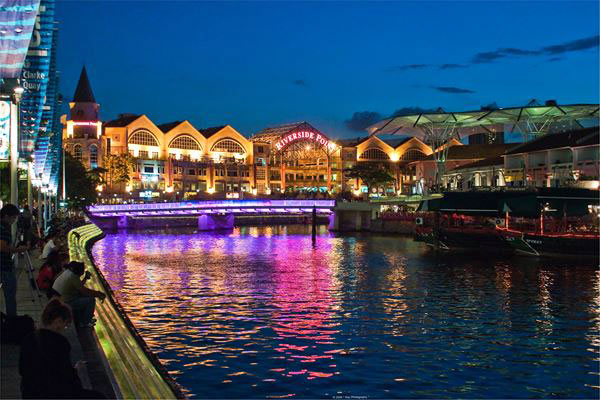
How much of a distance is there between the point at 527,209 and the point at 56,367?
62.8 meters

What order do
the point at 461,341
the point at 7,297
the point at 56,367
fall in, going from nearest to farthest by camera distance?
the point at 56,367 < the point at 7,297 < the point at 461,341

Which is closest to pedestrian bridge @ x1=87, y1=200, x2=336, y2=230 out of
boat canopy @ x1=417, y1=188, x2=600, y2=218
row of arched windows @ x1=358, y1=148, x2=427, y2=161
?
boat canopy @ x1=417, y1=188, x2=600, y2=218

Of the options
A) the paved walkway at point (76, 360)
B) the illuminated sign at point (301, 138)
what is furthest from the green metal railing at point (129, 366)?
the illuminated sign at point (301, 138)

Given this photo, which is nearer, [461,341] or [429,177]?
[461,341]

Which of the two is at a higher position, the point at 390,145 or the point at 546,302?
the point at 390,145

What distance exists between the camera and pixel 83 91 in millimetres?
143625

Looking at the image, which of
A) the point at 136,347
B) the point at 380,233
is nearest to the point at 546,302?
the point at 136,347

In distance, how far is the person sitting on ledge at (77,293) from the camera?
52.2ft

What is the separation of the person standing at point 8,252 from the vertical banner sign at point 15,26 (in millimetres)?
5904

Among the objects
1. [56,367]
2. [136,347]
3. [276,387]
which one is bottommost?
[276,387]

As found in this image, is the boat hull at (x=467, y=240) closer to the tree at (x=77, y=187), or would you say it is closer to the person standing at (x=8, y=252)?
the person standing at (x=8, y=252)

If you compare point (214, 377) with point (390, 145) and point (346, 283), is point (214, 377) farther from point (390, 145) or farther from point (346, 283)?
point (390, 145)

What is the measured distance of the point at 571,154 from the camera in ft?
289

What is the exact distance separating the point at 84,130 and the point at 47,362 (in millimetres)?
138256
